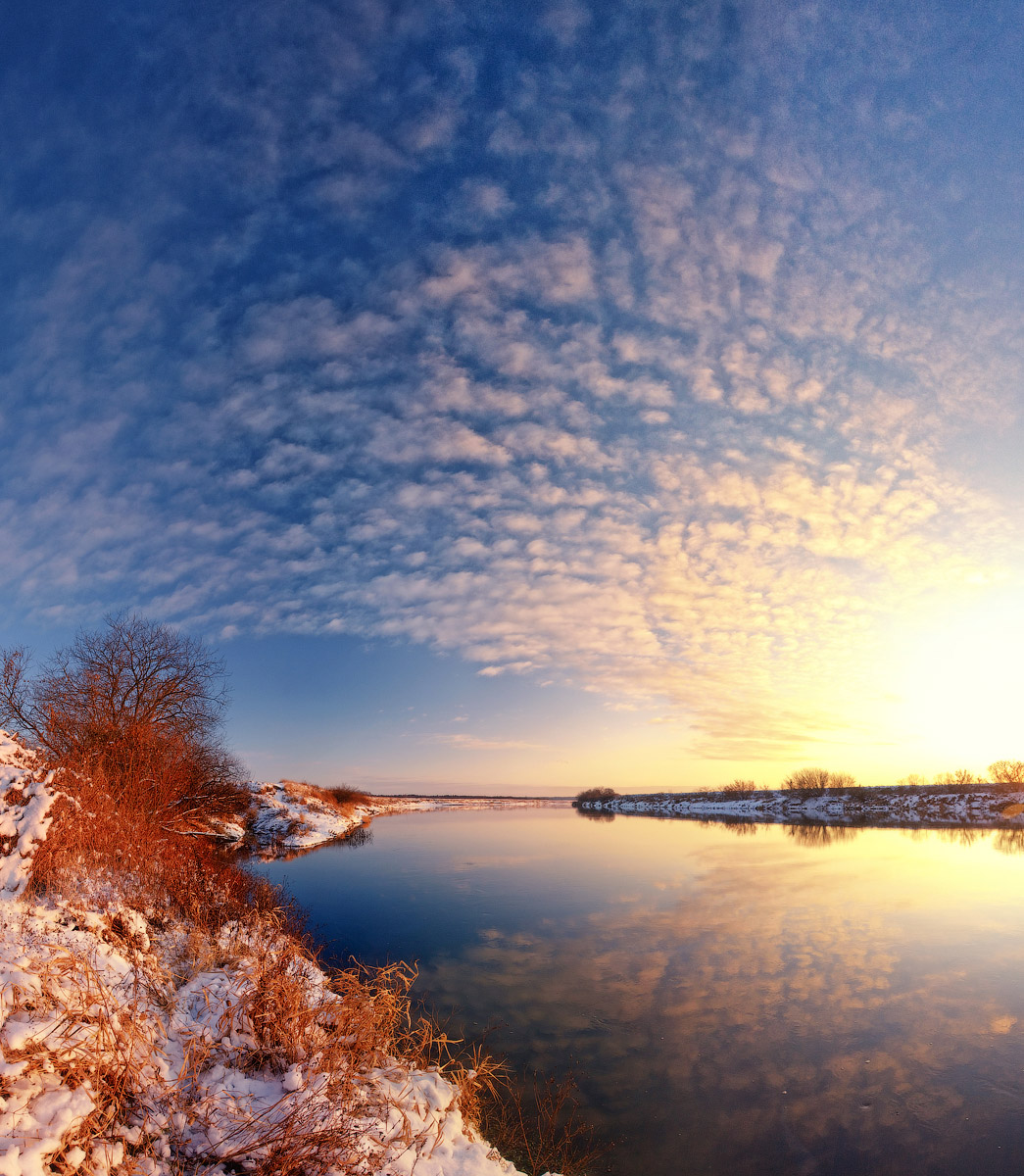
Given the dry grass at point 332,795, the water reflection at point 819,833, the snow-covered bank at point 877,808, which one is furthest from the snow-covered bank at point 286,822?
the snow-covered bank at point 877,808

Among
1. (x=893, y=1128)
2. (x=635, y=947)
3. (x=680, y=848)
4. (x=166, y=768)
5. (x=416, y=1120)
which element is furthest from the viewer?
(x=680, y=848)

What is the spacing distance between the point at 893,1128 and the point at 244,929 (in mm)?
10089

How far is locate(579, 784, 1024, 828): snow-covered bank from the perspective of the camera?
163 ft

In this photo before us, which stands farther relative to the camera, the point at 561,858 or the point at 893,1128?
the point at 561,858

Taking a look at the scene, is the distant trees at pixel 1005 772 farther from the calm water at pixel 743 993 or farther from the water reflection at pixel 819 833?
the calm water at pixel 743 993

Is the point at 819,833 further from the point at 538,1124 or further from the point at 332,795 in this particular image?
the point at 332,795

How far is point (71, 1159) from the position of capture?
360 cm

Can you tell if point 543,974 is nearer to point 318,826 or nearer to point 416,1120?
point 416,1120

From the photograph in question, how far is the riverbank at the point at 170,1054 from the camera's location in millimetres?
3971

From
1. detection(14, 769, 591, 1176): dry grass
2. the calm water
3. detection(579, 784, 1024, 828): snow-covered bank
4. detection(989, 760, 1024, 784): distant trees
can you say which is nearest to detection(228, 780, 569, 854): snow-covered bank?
Result: the calm water

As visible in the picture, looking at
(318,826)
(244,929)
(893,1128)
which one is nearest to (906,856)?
(893,1128)

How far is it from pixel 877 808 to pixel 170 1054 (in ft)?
220

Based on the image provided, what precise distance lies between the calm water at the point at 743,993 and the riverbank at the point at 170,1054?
2.70 m

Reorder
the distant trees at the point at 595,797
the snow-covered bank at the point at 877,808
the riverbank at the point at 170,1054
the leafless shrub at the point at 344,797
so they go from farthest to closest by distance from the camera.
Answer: the distant trees at the point at 595,797
the leafless shrub at the point at 344,797
the snow-covered bank at the point at 877,808
the riverbank at the point at 170,1054
